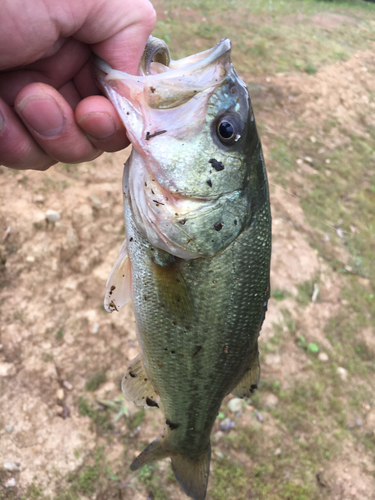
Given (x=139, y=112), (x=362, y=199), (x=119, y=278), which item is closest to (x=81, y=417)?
(x=119, y=278)

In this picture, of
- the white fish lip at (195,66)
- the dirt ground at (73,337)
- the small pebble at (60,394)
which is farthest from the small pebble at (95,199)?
the white fish lip at (195,66)

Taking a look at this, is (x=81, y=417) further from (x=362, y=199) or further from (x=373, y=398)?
(x=362, y=199)

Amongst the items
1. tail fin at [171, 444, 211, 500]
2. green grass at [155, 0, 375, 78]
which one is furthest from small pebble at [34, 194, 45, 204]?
green grass at [155, 0, 375, 78]

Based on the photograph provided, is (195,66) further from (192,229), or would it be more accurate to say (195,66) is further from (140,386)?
(140,386)

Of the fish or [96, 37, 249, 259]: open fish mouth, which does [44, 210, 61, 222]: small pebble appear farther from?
[96, 37, 249, 259]: open fish mouth

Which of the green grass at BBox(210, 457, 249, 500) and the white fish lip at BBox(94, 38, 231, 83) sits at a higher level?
the white fish lip at BBox(94, 38, 231, 83)

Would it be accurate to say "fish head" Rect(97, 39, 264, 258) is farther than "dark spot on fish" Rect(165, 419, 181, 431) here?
No

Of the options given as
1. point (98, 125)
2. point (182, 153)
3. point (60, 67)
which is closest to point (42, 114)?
point (98, 125)
